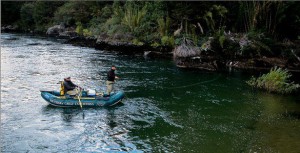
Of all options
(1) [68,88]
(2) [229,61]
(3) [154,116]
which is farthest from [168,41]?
(3) [154,116]

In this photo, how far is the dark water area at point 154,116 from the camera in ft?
49.0

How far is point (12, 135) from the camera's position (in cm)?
1543

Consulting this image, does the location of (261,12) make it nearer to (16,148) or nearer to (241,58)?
(241,58)

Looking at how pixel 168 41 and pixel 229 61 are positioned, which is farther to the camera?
pixel 168 41

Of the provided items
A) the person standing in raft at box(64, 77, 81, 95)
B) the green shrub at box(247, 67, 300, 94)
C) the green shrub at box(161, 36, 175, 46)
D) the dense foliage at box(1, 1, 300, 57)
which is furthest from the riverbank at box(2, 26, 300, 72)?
the person standing in raft at box(64, 77, 81, 95)

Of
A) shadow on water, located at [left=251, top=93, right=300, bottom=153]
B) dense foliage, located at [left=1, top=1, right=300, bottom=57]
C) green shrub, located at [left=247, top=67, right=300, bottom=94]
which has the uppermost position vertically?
dense foliage, located at [left=1, top=1, right=300, bottom=57]

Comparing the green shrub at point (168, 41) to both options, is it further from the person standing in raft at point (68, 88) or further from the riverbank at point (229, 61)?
the person standing in raft at point (68, 88)

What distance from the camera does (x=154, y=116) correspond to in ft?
60.9

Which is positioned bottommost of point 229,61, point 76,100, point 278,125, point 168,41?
point 278,125

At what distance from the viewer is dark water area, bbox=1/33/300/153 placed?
49.0 feet

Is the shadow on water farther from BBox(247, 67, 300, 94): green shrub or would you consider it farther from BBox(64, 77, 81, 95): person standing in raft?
BBox(64, 77, 81, 95): person standing in raft

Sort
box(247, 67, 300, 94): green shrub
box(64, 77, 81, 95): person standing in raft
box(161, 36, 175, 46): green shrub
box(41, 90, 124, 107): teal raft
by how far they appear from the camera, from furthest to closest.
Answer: box(161, 36, 175, 46): green shrub
box(247, 67, 300, 94): green shrub
box(64, 77, 81, 95): person standing in raft
box(41, 90, 124, 107): teal raft

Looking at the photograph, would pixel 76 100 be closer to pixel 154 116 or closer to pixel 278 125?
pixel 154 116

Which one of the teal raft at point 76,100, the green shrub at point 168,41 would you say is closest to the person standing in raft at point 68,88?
the teal raft at point 76,100
